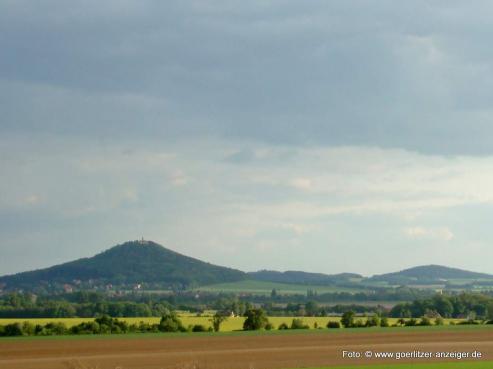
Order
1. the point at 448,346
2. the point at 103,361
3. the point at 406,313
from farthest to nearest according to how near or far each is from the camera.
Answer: the point at 406,313 < the point at 448,346 < the point at 103,361

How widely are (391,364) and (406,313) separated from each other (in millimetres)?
81488

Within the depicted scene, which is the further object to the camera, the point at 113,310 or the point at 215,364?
the point at 113,310

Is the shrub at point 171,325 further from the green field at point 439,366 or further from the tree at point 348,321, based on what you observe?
the green field at point 439,366

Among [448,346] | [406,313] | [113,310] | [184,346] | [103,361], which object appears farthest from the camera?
[113,310]

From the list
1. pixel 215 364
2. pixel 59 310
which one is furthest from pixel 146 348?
pixel 59 310

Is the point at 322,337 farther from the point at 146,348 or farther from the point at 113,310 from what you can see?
the point at 113,310

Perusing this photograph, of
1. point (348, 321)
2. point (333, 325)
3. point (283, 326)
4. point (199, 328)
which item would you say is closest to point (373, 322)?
point (348, 321)

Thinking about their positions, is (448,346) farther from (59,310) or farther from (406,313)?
(59,310)

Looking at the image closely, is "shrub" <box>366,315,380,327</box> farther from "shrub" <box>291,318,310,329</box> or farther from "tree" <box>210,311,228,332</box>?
"tree" <box>210,311,228,332</box>

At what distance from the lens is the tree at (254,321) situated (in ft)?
302

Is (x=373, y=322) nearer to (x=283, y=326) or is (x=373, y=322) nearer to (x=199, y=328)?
(x=283, y=326)

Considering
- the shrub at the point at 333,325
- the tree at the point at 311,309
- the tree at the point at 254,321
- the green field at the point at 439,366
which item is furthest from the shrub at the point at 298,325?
the tree at the point at 311,309

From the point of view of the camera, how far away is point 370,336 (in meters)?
73.8

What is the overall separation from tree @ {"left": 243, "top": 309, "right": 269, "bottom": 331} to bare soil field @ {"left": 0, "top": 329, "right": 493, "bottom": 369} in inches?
520
